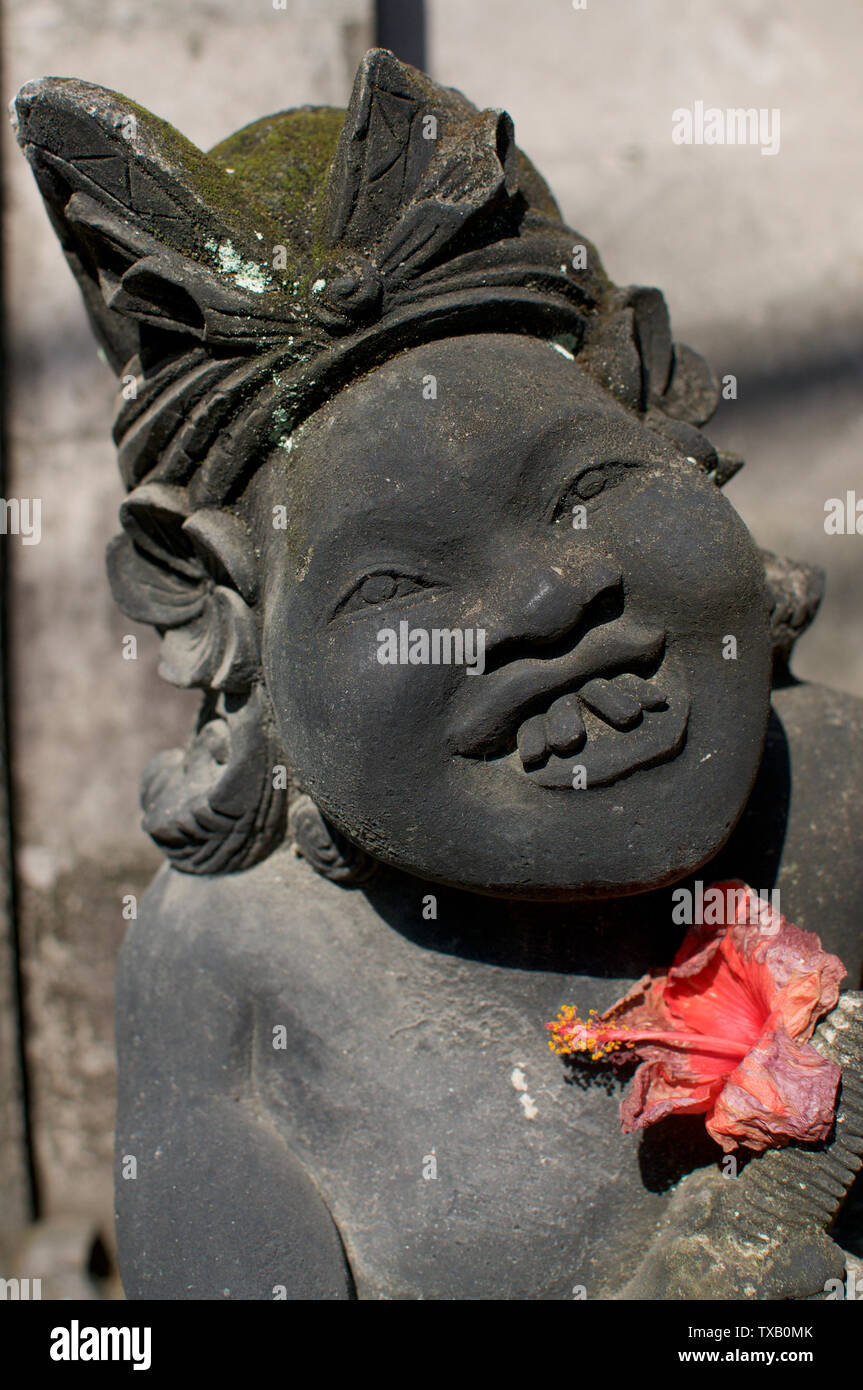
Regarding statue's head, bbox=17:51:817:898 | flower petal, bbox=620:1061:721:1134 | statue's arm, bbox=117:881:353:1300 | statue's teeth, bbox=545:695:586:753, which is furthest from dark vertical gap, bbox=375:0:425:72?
flower petal, bbox=620:1061:721:1134

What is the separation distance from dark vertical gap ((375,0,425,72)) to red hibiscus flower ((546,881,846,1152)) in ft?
6.45

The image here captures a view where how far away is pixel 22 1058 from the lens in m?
2.47

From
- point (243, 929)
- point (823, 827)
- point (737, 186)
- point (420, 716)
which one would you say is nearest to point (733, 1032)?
point (823, 827)

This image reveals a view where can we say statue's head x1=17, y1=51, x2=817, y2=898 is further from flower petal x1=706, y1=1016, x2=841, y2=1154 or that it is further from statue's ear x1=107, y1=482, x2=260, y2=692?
flower petal x1=706, y1=1016, x2=841, y2=1154

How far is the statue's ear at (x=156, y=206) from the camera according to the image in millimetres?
1165

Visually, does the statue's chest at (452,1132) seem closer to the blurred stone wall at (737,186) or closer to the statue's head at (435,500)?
the statue's head at (435,500)

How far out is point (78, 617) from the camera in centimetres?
238

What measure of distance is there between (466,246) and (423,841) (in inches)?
26.6

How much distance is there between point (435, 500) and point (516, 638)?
169 millimetres

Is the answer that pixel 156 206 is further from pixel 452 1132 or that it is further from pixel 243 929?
pixel 452 1132

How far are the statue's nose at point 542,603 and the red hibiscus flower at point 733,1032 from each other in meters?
0.44

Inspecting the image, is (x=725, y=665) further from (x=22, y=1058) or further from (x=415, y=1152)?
(x=22, y=1058)

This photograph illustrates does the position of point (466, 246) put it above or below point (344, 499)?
above
